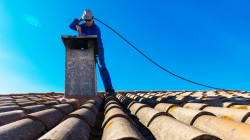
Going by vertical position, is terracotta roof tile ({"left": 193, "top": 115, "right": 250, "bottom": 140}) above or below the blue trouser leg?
below

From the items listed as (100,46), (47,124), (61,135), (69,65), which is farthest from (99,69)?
(61,135)

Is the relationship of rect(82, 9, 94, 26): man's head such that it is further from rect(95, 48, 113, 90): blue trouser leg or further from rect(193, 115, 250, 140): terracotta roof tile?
rect(193, 115, 250, 140): terracotta roof tile

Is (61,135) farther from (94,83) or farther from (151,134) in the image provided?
(94,83)

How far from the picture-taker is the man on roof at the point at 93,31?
514cm

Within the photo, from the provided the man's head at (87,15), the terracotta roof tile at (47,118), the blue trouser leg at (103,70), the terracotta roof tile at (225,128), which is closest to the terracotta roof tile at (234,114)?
the terracotta roof tile at (225,128)

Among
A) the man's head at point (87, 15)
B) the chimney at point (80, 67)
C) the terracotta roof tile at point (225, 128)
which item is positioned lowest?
the terracotta roof tile at point (225, 128)

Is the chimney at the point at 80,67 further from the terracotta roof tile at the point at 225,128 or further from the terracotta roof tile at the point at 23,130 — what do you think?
the terracotta roof tile at the point at 225,128

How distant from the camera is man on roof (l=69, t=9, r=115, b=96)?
5.14 meters

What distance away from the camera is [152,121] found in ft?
6.54

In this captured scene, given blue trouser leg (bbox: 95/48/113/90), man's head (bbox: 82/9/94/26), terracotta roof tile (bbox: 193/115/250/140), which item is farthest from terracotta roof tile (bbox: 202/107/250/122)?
man's head (bbox: 82/9/94/26)

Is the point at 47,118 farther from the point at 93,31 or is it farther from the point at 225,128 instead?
the point at 93,31

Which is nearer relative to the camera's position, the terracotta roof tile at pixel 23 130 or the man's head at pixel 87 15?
the terracotta roof tile at pixel 23 130

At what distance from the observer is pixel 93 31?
5344 millimetres

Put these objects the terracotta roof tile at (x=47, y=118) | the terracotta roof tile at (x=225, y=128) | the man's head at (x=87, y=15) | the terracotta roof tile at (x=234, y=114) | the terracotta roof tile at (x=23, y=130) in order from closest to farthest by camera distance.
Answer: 1. the terracotta roof tile at (x=225, y=128)
2. the terracotta roof tile at (x=23, y=130)
3. the terracotta roof tile at (x=234, y=114)
4. the terracotta roof tile at (x=47, y=118)
5. the man's head at (x=87, y=15)
